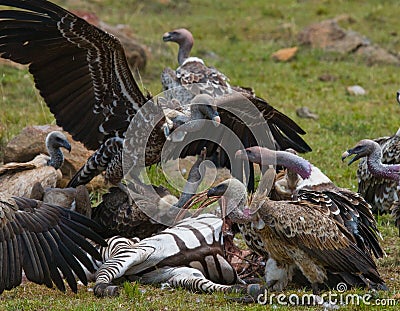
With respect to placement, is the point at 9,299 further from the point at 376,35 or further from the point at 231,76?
the point at 376,35

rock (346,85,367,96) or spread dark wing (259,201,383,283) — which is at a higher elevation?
spread dark wing (259,201,383,283)

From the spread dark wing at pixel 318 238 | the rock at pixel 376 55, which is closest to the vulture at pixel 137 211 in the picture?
the spread dark wing at pixel 318 238

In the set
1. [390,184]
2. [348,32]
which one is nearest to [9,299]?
[390,184]

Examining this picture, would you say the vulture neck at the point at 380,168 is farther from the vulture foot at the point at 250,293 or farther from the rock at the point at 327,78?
the rock at the point at 327,78

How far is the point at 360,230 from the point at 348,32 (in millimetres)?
9944

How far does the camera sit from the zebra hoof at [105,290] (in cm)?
560

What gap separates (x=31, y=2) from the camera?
679 cm

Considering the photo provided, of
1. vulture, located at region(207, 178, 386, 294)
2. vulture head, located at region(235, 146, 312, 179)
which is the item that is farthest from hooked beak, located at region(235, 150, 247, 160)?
vulture, located at region(207, 178, 386, 294)

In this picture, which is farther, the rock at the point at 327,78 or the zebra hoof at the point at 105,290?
the rock at the point at 327,78

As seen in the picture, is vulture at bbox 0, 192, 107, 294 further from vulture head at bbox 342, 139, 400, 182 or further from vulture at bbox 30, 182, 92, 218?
vulture head at bbox 342, 139, 400, 182

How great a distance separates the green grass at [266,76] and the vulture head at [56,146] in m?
1.74

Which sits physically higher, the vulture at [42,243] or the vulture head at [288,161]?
the vulture head at [288,161]

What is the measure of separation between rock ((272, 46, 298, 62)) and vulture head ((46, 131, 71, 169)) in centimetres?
724

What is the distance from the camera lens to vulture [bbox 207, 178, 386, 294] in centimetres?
551
